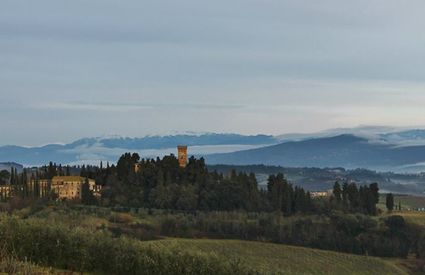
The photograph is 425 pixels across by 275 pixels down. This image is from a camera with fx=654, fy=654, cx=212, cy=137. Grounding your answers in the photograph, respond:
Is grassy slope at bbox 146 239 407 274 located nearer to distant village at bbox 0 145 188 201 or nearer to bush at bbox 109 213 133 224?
bush at bbox 109 213 133 224

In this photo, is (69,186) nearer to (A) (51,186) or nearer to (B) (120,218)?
(A) (51,186)

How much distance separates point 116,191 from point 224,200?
21.1 metres

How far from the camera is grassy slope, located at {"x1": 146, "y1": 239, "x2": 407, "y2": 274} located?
298 ft

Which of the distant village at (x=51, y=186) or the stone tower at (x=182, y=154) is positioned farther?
the stone tower at (x=182, y=154)

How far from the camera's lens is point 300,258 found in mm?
95938

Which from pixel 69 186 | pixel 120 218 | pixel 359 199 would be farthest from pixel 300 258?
pixel 69 186

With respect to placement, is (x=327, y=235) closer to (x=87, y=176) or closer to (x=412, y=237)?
(x=412, y=237)

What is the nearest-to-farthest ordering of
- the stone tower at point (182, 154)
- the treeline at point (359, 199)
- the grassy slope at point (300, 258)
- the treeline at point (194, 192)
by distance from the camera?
the grassy slope at point (300, 258)
the treeline at point (194, 192)
the treeline at point (359, 199)
the stone tower at point (182, 154)

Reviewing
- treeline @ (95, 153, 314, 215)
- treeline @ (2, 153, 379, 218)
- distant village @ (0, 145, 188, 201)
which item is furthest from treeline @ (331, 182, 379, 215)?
distant village @ (0, 145, 188, 201)

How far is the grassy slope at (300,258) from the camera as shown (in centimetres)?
9088

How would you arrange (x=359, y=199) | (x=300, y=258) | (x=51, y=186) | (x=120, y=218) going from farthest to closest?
(x=359, y=199) → (x=51, y=186) → (x=120, y=218) → (x=300, y=258)

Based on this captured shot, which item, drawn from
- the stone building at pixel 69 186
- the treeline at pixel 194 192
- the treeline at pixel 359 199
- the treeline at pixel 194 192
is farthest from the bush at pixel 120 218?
the treeline at pixel 359 199

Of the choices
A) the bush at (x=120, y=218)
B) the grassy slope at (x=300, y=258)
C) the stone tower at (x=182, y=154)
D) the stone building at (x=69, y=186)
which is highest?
the stone tower at (x=182, y=154)

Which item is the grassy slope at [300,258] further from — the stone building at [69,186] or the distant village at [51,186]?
the stone building at [69,186]
